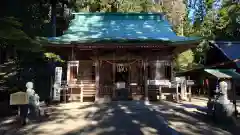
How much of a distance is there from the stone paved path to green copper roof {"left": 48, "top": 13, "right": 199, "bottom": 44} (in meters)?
4.40

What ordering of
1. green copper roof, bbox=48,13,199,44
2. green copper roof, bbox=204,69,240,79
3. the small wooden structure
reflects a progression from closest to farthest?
green copper roof, bbox=204,69,240,79 < the small wooden structure < green copper roof, bbox=48,13,199,44

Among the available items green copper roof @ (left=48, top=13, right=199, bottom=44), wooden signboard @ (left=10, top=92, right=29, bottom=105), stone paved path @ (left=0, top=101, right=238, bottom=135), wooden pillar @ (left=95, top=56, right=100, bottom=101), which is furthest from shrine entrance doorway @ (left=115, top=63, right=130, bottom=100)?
wooden signboard @ (left=10, top=92, right=29, bottom=105)

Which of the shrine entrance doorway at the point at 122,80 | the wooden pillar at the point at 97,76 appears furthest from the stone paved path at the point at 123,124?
the shrine entrance doorway at the point at 122,80

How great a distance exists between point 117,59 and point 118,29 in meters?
2.77

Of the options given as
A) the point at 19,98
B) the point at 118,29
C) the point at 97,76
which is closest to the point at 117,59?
the point at 97,76

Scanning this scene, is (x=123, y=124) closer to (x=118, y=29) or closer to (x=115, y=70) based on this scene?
(x=115, y=70)

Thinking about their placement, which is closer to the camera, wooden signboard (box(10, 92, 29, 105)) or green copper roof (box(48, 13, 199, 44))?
wooden signboard (box(10, 92, 29, 105))

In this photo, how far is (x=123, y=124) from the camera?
25.1 feet

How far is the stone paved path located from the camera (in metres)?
6.93

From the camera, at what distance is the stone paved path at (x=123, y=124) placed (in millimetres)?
6926

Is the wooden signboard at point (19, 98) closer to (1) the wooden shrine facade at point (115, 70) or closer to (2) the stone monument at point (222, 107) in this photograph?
(1) the wooden shrine facade at point (115, 70)

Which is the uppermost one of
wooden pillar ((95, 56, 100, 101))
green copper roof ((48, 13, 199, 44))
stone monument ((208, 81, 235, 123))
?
green copper roof ((48, 13, 199, 44))

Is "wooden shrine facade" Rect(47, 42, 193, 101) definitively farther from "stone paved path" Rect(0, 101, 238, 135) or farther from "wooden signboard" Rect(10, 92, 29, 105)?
"wooden signboard" Rect(10, 92, 29, 105)

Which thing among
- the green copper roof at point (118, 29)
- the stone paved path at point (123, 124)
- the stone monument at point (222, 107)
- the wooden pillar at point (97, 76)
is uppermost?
the green copper roof at point (118, 29)
